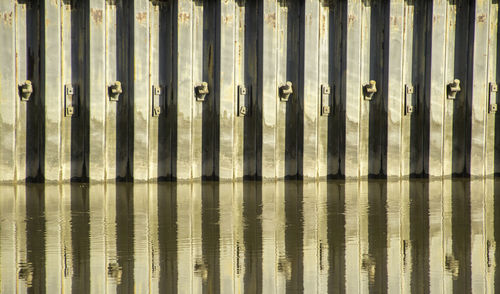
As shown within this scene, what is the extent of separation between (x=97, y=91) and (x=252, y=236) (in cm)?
481

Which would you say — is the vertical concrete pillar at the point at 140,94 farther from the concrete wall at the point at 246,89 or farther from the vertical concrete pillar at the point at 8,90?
the vertical concrete pillar at the point at 8,90

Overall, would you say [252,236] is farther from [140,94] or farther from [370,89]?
[370,89]

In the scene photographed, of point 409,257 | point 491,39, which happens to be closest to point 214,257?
point 409,257

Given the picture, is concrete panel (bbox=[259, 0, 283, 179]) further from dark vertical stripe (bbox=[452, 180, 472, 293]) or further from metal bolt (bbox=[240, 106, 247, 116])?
dark vertical stripe (bbox=[452, 180, 472, 293])

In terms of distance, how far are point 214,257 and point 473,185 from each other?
658cm

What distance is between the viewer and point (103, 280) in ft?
25.2

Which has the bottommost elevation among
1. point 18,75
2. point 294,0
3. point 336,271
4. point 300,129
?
point 336,271

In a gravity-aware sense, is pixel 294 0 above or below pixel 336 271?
above

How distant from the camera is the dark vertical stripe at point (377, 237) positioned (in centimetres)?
784

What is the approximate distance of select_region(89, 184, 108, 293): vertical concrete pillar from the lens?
7.68 m

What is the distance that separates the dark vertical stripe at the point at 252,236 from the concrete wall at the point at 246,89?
3.79ft

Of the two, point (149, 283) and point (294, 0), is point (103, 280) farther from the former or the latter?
point (294, 0)

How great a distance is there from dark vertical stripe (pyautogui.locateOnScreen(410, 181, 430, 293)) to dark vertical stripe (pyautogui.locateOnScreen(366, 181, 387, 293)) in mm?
239

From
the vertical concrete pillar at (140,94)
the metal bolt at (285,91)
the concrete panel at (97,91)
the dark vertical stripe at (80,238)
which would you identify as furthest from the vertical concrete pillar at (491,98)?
the dark vertical stripe at (80,238)
